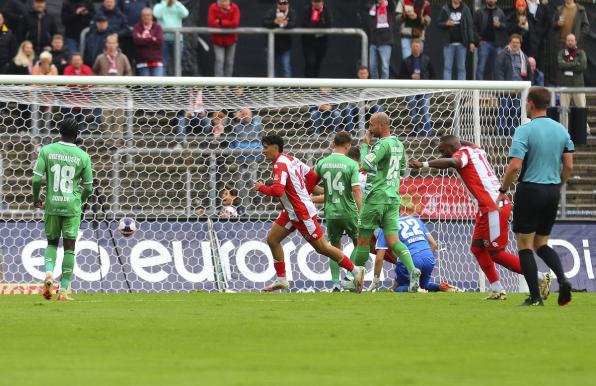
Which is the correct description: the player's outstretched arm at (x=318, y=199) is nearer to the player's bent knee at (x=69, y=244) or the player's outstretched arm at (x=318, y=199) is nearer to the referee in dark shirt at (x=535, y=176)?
the player's bent knee at (x=69, y=244)

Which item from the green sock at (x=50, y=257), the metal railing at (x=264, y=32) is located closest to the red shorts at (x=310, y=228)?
the green sock at (x=50, y=257)

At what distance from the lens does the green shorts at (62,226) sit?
52.1 feet

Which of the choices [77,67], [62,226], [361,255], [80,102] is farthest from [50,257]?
[77,67]

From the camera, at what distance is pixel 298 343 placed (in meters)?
9.92

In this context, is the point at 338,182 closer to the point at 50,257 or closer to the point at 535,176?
the point at 50,257

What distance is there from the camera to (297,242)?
2097cm

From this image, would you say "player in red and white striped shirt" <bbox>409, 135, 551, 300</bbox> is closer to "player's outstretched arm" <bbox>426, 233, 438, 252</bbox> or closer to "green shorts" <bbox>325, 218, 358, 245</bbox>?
"green shorts" <bbox>325, 218, 358, 245</bbox>

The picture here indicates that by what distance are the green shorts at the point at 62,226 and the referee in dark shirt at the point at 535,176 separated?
5.26 m

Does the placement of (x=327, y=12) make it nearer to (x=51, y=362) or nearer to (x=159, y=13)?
(x=159, y=13)

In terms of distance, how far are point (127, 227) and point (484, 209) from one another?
645 cm

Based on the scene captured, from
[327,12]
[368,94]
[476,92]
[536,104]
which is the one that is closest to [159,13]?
[327,12]

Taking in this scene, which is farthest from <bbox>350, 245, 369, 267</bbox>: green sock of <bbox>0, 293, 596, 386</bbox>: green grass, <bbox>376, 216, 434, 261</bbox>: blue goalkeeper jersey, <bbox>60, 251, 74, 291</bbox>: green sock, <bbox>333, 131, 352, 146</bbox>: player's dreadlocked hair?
<bbox>60, 251, 74, 291</bbox>: green sock

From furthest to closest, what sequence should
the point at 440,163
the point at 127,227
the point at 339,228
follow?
the point at 127,227, the point at 339,228, the point at 440,163

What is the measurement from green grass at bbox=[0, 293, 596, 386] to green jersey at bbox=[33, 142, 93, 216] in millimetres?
1371
